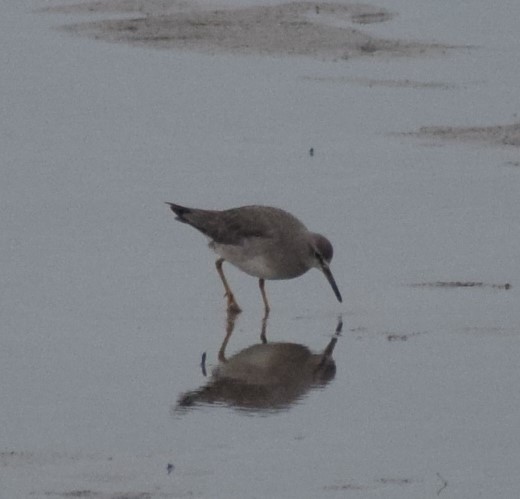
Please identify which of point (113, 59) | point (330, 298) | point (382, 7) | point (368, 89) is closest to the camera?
point (330, 298)

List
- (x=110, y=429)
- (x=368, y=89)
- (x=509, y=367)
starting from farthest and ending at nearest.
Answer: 1. (x=368, y=89)
2. (x=509, y=367)
3. (x=110, y=429)

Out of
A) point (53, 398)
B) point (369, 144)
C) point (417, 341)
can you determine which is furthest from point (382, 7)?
point (53, 398)

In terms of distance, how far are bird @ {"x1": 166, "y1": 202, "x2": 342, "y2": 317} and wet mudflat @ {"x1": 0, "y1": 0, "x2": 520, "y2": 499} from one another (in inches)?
7.1

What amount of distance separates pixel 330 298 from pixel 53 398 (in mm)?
2871

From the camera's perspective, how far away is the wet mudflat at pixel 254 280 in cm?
952

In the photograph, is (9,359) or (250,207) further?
(250,207)

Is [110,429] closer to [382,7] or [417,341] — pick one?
[417,341]

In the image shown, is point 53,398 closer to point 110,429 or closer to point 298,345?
point 110,429

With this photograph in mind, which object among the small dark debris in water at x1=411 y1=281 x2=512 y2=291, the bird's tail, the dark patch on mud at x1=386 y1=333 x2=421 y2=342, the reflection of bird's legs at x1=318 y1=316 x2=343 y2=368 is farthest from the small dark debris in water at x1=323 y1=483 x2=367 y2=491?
the bird's tail

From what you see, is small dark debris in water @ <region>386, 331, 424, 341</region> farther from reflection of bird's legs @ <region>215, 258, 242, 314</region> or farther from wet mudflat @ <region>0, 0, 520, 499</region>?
reflection of bird's legs @ <region>215, 258, 242, 314</region>

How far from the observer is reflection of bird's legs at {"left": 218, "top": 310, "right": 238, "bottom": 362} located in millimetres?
11502

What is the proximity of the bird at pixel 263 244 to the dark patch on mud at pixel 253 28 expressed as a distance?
7.74 m

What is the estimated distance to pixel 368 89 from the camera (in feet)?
63.5

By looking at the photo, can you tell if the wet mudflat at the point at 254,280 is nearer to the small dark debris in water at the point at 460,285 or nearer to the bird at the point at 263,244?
the small dark debris in water at the point at 460,285
